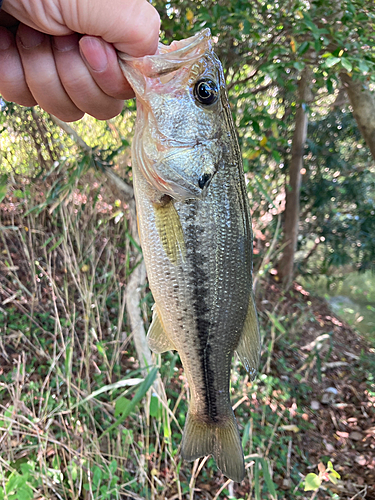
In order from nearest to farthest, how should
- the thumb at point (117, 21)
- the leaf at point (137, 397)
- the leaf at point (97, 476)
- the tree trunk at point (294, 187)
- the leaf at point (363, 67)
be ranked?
the thumb at point (117, 21) < the leaf at point (137, 397) < the leaf at point (97, 476) < the leaf at point (363, 67) < the tree trunk at point (294, 187)

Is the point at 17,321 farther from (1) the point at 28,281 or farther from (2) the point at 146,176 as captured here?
(2) the point at 146,176

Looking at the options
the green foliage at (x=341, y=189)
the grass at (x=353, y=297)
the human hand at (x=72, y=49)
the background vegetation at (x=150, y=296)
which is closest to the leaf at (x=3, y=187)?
the background vegetation at (x=150, y=296)

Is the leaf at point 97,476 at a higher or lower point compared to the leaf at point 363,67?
lower

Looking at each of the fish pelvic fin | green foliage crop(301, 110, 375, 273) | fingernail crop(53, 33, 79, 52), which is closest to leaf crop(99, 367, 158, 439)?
the fish pelvic fin

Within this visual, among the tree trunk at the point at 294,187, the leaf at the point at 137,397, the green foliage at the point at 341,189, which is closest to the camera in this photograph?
the leaf at the point at 137,397

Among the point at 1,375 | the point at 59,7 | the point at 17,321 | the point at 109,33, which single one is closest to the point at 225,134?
the point at 109,33

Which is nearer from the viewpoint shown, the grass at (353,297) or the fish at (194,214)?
the fish at (194,214)

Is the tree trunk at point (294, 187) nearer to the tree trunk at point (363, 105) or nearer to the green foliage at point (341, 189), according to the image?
the green foliage at point (341, 189)

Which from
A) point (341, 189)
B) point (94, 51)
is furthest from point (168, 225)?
point (341, 189)
